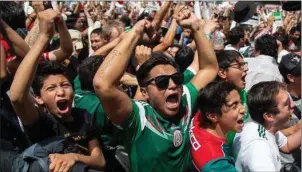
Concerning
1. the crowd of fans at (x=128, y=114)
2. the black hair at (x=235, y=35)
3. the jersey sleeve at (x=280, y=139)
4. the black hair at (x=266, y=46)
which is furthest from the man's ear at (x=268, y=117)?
the black hair at (x=235, y=35)

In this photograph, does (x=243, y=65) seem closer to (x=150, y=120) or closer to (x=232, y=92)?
(x=232, y=92)

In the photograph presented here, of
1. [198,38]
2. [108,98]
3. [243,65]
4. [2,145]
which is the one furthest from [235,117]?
[2,145]

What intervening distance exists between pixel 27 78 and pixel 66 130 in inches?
15.2

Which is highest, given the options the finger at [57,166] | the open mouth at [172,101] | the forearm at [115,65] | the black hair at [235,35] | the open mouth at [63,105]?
the forearm at [115,65]

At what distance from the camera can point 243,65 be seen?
12.1ft

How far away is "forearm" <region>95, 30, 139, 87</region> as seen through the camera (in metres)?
2.35

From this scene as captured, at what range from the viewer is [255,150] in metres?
2.58

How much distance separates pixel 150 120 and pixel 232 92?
56 centimetres

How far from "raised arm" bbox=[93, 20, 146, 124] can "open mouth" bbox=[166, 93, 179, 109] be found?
0.89ft

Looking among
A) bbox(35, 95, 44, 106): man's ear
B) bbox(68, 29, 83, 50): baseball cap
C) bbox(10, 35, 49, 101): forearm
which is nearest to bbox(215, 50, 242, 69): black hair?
bbox(35, 95, 44, 106): man's ear

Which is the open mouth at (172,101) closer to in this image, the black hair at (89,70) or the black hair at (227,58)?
the black hair at (89,70)

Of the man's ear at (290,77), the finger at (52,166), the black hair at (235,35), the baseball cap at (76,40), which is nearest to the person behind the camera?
the finger at (52,166)

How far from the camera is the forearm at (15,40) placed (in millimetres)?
2689

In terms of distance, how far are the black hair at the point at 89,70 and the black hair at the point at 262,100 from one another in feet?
3.29
